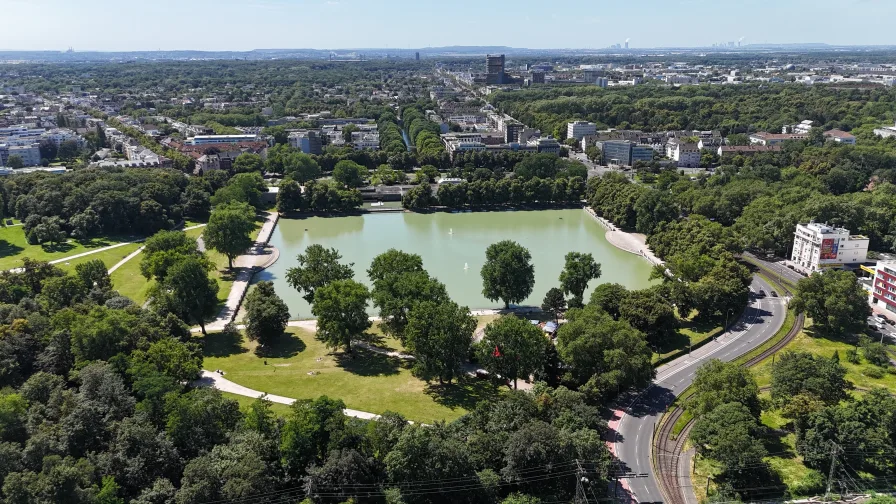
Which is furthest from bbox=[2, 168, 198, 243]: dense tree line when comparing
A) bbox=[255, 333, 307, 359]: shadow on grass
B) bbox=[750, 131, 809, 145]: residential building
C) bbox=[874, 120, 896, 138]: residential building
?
bbox=[874, 120, 896, 138]: residential building

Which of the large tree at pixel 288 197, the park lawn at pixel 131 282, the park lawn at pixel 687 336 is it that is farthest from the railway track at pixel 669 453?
the large tree at pixel 288 197

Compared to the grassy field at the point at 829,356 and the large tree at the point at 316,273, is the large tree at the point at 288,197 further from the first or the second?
the grassy field at the point at 829,356

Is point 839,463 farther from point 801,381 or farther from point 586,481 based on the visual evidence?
point 586,481

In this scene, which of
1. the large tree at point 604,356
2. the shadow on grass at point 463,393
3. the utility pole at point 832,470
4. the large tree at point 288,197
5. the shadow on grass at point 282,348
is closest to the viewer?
the utility pole at point 832,470

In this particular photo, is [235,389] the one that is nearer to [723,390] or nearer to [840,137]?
[723,390]

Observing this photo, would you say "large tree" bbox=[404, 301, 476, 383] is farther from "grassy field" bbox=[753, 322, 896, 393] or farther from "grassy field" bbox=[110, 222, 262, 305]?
"grassy field" bbox=[110, 222, 262, 305]

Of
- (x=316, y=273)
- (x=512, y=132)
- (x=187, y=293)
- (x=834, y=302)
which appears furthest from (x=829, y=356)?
(x=512, y=132)
